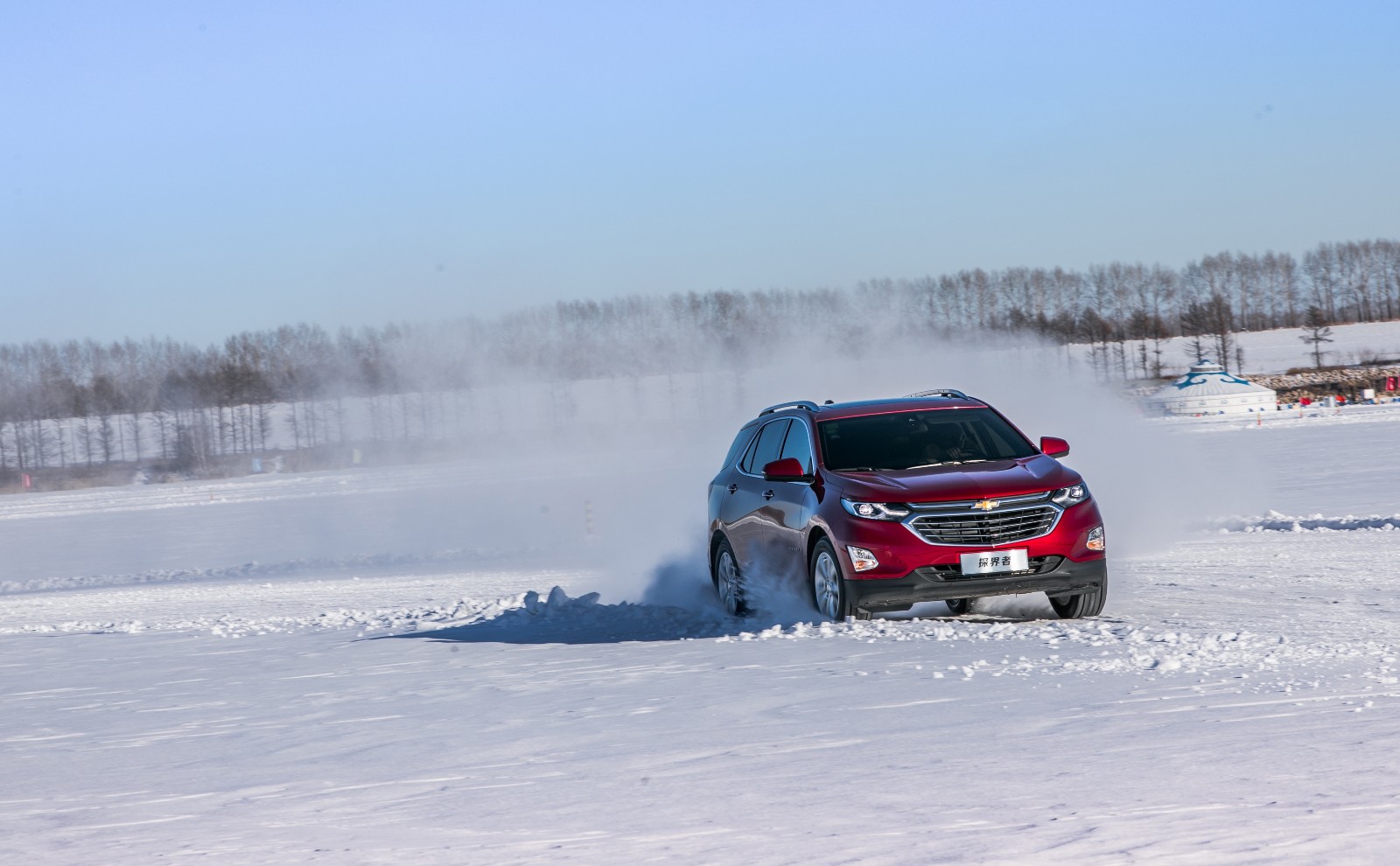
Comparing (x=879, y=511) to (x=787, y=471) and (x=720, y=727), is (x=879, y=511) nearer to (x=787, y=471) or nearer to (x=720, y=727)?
(x=787, y=471)

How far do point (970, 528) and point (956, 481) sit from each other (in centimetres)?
37

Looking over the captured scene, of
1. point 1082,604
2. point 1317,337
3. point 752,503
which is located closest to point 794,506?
point 752,503

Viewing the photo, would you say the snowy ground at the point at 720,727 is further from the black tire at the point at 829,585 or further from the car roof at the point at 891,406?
the car roof at the point at 891,406

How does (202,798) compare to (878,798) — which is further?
(202,798)

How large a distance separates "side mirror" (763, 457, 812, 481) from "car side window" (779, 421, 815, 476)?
2.0 inches

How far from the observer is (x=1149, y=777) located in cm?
540

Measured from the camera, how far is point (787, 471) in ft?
35.2

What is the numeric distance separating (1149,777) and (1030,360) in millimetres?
26552

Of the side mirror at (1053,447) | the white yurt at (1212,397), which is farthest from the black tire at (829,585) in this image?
the white yurt at (1212,397)

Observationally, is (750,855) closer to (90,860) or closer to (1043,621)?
(90,860)

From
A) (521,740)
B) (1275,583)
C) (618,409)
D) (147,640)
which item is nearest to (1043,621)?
(1275,583)

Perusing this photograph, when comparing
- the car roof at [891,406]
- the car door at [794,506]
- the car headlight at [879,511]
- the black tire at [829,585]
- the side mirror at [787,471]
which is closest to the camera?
the car headlight at [879,511]

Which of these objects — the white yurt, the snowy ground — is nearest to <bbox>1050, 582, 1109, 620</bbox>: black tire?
the snowy ground

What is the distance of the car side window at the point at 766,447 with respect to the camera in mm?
11797
